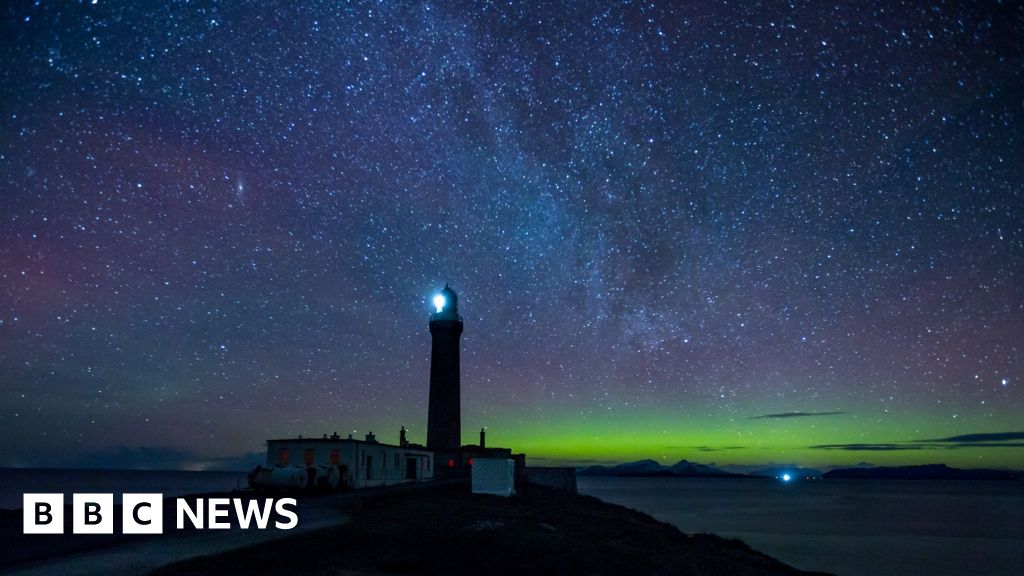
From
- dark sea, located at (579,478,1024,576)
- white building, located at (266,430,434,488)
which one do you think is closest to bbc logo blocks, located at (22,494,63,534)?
white building, located at (266,430,434,488)

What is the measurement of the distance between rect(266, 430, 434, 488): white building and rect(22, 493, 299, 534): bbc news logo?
40.3 feet

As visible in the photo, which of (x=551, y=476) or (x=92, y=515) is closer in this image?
(x=92, y=515)

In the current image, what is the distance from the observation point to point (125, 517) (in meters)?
22.1

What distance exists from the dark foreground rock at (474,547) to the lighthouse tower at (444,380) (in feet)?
65.9

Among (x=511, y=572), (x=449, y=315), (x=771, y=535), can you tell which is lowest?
(x=771, y=535)

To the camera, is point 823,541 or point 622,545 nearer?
point 622,545

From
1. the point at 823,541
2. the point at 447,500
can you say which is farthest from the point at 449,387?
the point at 823,541

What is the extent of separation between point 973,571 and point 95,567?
179 feet

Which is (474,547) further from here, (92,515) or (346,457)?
(346,457)

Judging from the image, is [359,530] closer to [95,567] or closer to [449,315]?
[95,567]

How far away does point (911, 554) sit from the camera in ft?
188

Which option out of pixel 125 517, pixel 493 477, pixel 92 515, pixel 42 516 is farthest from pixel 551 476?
pixel 42 516

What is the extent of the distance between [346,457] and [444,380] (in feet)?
56.7

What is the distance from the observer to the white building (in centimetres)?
3738
